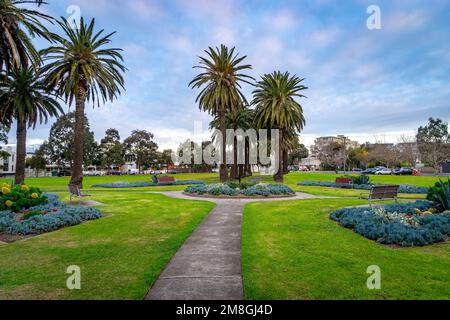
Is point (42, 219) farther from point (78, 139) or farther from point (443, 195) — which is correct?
point (78, 139)

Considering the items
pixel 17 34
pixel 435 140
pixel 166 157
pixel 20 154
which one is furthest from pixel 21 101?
pixel 166 157

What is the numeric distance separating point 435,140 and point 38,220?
253 ft

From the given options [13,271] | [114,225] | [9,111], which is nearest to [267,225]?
[114,225]

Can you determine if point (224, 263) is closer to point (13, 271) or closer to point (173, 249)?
point (173, 249)

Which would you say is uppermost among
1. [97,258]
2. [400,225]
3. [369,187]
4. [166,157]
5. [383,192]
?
[166,157]

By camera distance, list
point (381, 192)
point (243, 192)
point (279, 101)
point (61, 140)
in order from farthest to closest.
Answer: point (61, 140) < point (279, 101) < point (243, 192) < point (381, 192)

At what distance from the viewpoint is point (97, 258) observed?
256 inches

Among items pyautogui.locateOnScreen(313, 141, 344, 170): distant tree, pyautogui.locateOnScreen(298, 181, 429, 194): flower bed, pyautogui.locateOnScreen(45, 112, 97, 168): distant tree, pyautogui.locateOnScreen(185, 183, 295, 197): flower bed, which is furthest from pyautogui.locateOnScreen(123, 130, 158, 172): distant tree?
pyautogui.locateOnScreen(185, 183, 295, 197): flower bed

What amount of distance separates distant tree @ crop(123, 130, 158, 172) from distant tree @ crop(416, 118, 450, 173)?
71.8m

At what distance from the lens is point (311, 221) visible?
1075 cm

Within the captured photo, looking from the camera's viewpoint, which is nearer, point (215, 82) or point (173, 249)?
point (173, 249)

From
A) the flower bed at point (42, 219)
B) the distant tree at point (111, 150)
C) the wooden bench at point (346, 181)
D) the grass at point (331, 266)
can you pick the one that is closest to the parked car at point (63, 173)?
the distant tree at point (111, 150)
